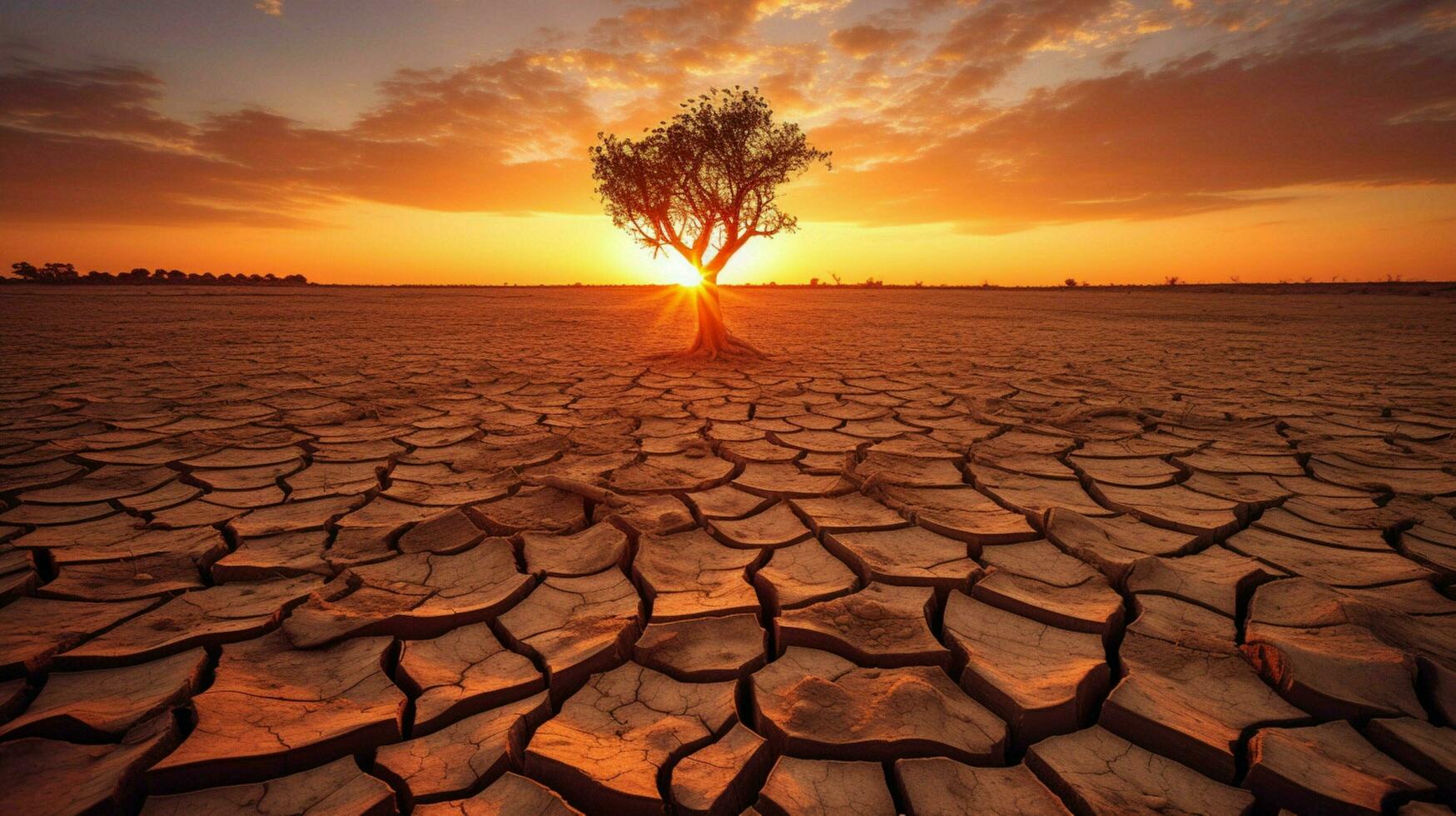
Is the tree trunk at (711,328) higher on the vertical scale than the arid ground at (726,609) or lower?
higher

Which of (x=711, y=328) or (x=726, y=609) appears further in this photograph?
(x=711, y=328)

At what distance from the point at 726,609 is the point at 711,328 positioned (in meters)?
4.31

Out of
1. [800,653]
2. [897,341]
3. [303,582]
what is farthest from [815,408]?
[897,341]

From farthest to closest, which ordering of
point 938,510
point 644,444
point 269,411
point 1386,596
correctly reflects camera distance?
point 269,411
point 644,444
point 938,510
point 1386,596

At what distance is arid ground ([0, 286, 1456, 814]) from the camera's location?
3.03 ft

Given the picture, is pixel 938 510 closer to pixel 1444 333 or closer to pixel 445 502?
pixel 445 502

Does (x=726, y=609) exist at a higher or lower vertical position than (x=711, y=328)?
lower

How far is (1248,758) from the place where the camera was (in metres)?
0.94

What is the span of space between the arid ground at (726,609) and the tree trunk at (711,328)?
2.16 m

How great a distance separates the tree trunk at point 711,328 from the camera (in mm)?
5359

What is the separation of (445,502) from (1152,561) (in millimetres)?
2151

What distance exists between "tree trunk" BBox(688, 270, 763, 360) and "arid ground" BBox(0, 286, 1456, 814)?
85.2 inches

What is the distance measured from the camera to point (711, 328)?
551cm

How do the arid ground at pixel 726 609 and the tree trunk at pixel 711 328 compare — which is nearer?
the arid ground at pixel 726 609
